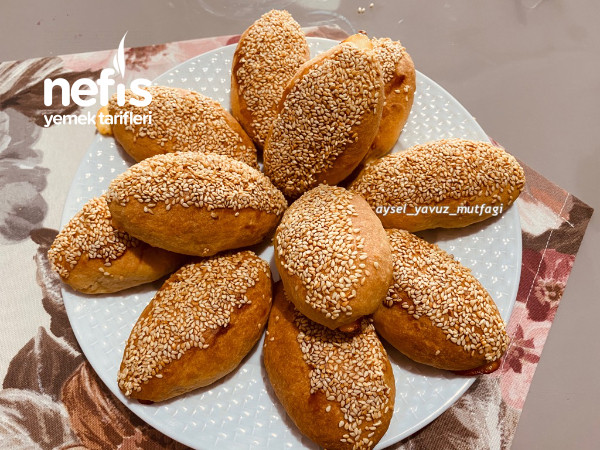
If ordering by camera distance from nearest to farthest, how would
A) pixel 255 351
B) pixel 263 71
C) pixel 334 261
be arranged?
pixel 334 261 → pixel 255 351 → pixel 263 71

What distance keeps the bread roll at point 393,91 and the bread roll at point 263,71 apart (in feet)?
0.90

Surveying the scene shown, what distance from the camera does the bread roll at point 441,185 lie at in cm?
143

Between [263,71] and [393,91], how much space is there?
0.42m

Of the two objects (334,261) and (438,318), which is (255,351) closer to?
(334,261)

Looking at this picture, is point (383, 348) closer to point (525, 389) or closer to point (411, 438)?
point (411, 438)

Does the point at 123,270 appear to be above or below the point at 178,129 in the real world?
below

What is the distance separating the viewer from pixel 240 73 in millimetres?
1565

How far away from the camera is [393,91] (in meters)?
1.51

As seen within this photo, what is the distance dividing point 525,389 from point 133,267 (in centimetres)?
130

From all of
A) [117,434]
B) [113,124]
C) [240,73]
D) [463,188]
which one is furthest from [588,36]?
[117,434]

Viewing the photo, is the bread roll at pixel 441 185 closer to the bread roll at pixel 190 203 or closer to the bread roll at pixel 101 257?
the bread roll at pixel 190 203

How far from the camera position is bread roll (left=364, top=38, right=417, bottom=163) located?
1.50m

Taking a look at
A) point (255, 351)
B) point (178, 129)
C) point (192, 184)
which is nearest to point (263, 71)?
point (178, 129)

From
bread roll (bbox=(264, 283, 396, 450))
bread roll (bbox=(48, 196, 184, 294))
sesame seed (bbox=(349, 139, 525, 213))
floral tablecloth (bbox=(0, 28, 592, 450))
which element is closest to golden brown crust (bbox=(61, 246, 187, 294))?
Result: bread roll (bbox=(48, 196, 184, 294))
